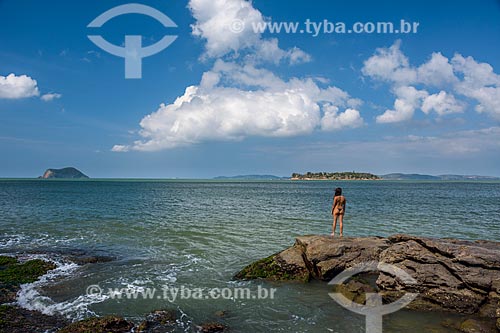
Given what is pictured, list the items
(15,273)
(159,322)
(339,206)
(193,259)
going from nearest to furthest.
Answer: (159,322)
(15,273)
(193,259)
(339,206)

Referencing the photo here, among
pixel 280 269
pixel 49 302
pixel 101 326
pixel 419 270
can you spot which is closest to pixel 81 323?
pixel 101 326

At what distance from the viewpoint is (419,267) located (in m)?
12.9

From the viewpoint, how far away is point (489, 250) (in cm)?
1261

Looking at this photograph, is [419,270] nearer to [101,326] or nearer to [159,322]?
[159,322]

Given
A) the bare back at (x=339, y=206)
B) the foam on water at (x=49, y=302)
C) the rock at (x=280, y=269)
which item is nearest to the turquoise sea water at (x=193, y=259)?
the foam on water at (x=49, y=302)

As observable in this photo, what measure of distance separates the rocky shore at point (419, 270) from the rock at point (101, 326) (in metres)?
A: 6.68

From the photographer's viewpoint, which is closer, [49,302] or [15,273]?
[49,302]

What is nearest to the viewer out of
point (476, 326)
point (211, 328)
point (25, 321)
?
point (476, 326)

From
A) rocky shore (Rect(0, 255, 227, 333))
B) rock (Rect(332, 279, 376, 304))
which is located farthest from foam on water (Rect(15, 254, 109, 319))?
rock (Rect(332, 279, 376, 304))

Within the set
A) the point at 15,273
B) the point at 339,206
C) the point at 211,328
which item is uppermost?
the point at 339,206

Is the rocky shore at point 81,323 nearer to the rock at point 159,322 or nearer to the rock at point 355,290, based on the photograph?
the rock at point 159,322

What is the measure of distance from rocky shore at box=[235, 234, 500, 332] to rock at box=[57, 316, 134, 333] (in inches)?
263

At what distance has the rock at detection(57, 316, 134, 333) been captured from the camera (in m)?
9.75

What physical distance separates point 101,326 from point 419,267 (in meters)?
12.4
